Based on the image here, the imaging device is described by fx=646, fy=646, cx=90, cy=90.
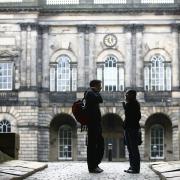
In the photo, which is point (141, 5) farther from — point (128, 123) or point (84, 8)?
point (128, 123)

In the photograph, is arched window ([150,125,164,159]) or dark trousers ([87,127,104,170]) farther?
arched window ([150,125,164,159])

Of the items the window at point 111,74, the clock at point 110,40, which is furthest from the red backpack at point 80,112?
the clock at point 110,40

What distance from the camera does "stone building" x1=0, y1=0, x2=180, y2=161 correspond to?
43500mm

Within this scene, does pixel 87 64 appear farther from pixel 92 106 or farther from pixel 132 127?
pixel 92 106

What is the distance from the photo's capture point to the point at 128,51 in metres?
44.2

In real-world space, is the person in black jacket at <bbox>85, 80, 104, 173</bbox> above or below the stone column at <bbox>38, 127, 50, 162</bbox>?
above

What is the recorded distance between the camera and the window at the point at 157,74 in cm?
4419

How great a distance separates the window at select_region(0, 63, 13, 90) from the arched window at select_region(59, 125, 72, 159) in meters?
5.00

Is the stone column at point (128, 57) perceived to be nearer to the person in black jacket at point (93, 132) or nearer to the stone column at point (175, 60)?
the stone column at point (175, 60)

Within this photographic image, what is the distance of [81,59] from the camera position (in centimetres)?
4438

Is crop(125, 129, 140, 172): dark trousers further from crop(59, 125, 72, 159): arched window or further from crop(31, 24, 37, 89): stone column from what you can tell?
crop(59, 125, 72, 159): arched window

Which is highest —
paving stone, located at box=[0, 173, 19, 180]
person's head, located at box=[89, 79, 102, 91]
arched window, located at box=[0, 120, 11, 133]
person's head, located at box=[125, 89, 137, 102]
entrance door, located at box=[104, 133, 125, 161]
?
person's head, located at box=[89, 79, 102, 91]

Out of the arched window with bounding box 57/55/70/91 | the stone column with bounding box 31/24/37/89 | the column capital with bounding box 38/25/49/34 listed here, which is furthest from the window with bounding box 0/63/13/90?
the arched window with bounding box 57/55/70/91

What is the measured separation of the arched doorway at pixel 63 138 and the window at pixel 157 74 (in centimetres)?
597
